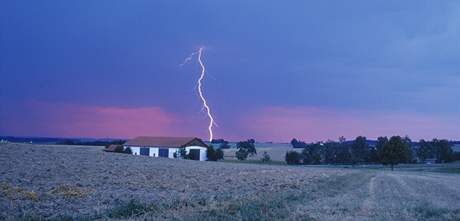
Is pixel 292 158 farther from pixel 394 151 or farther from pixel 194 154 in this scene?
pixel 394 151

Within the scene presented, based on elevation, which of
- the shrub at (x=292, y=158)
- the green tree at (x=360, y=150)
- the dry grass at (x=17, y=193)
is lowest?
the dry grass at (x=17, y=193)

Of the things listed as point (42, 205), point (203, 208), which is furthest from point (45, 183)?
point (203, 208)

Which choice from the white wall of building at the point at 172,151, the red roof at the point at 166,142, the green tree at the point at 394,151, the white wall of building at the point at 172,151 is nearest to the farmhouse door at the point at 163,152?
the white wall of building at the point at 172,151

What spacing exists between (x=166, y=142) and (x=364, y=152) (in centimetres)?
4594

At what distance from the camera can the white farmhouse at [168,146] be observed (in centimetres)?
12275

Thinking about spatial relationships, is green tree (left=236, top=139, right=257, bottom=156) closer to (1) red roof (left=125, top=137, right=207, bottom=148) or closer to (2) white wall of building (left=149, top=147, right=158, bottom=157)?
(1) red roof (left=125, top=137, right=207, bottom=148)

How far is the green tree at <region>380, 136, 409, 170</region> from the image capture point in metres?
110

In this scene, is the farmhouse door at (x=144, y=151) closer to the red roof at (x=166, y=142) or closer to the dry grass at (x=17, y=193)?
the red roof at (x=166, y=142)

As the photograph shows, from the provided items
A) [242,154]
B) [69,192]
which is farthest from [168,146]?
[69,192]

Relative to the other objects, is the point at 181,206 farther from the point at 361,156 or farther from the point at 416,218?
the point at 361,156

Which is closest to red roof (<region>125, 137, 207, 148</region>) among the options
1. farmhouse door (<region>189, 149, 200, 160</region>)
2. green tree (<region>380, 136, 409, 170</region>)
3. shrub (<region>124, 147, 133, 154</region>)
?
farmhouse door (<region>189, 149, 200, 160</region>)

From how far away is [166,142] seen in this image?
129750 mm

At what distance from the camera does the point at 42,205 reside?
744 inches

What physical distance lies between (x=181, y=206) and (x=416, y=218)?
25.9 ft
